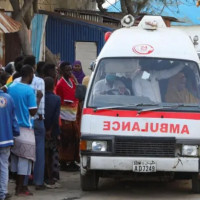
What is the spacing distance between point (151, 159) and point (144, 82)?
1.30m

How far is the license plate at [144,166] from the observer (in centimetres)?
895

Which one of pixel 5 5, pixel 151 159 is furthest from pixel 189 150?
pixel 5 5

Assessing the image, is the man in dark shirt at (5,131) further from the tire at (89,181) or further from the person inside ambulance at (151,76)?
the person inside ambulance at (151,76)

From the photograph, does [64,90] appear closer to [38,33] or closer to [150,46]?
[150,46]

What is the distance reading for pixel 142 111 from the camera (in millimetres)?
9195

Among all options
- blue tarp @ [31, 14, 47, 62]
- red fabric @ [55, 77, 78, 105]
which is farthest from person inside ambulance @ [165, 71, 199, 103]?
blue tarp @ [31, 14, 47, 62]

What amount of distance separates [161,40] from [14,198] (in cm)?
317

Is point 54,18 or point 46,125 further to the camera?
point 54,18

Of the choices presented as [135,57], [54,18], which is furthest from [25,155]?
[54,18]

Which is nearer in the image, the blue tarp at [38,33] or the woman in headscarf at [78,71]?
the woman in headscarf at [78,71]

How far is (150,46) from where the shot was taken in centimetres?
1001

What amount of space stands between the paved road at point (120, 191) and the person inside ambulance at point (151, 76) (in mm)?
1369

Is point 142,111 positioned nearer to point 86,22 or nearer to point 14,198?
point 14,198

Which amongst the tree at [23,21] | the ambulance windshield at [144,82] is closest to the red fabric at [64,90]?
the ambulance windshield at [144,82]
